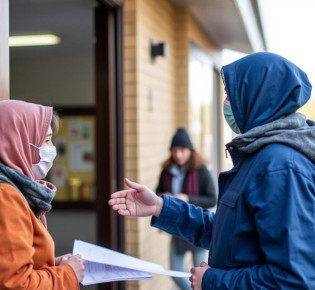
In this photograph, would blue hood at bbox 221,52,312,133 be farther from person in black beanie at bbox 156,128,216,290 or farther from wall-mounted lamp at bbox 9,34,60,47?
wall-mounted lamp at bbox 9,34,60,47

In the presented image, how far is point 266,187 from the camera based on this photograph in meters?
1.42

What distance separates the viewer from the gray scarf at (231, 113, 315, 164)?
1.47 meters

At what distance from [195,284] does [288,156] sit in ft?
1.83

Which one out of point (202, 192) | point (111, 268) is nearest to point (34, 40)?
point (202, 192)

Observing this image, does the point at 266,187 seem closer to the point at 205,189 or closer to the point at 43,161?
the point at 43,161

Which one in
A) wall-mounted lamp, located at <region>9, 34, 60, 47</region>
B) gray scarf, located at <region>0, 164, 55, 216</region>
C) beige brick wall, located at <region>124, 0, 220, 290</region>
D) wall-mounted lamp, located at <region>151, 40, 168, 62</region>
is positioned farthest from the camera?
wall-mounted lamp, located at <region>9, 34, 60, 47</region>

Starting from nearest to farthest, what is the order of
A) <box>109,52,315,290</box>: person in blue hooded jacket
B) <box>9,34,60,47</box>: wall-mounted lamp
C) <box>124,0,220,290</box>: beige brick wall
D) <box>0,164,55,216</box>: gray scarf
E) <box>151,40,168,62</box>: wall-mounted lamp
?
<box>109,52,315,290</box>: person in blue hooded jacket → <box>0,164,55,216</box>: gray scarf → <box>124,0,220,290</box>: beige brick wall → <box>151,40,168,62</box>: wall-mounted lamp → <box>9,34,60,47</box>: wall-mounted lamp

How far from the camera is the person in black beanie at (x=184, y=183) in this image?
14.0ft

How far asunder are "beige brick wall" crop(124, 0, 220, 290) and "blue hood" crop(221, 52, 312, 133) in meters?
2.52

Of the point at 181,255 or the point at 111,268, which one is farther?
the point at 181,255

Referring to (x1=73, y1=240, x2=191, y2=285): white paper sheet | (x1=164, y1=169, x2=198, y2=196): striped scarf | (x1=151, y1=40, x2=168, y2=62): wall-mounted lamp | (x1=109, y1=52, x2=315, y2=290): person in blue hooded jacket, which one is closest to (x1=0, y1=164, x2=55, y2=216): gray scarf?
(x1=73, y1=240, x2=191, y2=285): white paper sheet

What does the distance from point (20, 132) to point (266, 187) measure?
2.72 feet

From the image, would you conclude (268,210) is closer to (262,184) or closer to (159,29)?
(262,184)

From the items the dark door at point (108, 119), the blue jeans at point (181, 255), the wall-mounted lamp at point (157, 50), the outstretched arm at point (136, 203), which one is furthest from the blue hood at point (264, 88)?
the wall-mounted lamp at point (157, 50)
